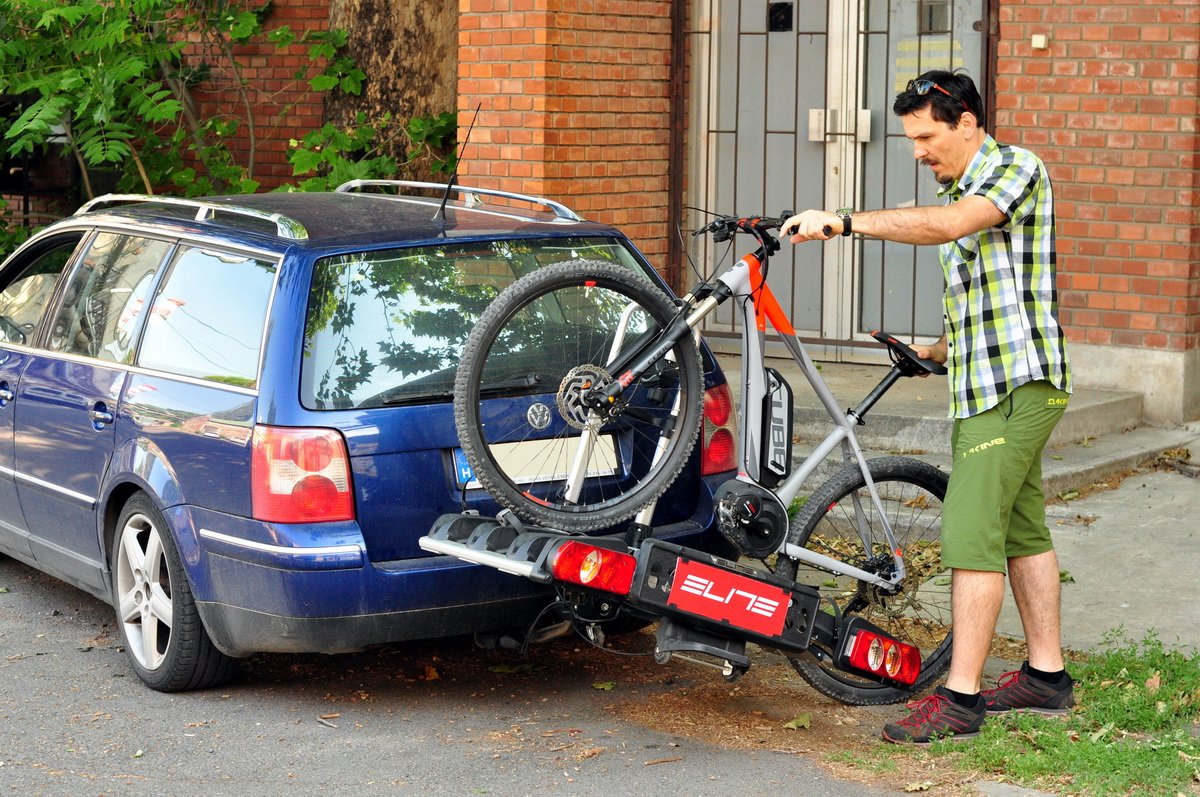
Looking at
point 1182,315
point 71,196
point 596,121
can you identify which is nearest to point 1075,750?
point 1182,315

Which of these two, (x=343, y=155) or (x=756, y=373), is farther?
(x=343, y=155)

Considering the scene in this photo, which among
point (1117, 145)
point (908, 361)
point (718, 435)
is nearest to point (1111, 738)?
point (908, 361)

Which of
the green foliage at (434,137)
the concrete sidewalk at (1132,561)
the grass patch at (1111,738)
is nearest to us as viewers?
the grass patch at (1111,738)

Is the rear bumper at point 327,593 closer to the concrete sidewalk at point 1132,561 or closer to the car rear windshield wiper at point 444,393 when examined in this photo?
the car rear windshield wiper at point 444,393

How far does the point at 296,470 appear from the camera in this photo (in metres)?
4.83

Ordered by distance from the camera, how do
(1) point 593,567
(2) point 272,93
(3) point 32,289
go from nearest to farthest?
(1) point 593,567 < (3) point 32,289 < (2) point 272,93

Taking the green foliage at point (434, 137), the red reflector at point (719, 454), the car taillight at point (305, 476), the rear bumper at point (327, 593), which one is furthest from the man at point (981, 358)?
the green foliage at point (434, 137)

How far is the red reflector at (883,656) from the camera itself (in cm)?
511

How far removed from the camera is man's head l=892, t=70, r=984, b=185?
488cm

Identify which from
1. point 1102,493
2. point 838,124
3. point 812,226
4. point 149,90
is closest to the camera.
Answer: point 812,226

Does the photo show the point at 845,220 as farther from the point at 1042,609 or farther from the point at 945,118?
the point at 1042,609

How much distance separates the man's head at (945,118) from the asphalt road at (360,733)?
6.17 feet

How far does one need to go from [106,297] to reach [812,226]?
271 cm

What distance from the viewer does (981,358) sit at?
4914 mm
